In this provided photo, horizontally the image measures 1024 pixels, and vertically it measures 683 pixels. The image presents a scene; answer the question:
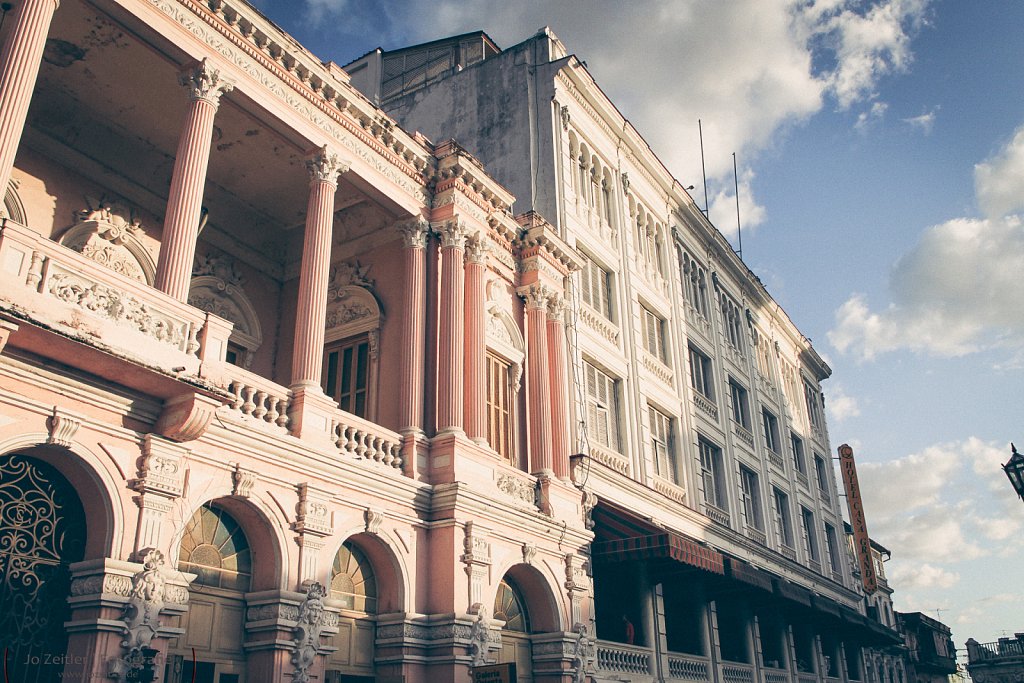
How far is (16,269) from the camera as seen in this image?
9461 mm

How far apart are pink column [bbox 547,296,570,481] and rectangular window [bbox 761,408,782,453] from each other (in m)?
16.7

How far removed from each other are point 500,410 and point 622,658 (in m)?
6.03

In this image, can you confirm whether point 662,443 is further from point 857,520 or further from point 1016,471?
point 857,520

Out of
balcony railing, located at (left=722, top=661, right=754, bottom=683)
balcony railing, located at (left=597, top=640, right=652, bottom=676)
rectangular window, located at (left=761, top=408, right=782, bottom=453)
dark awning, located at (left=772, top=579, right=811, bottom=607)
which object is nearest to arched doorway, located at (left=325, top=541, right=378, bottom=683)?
balcony railing, located at (left=597, top=640, right=652, bottom=676)

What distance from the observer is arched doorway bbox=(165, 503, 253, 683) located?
1176cm

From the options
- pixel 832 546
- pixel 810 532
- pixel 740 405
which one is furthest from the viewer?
pixel 832 546

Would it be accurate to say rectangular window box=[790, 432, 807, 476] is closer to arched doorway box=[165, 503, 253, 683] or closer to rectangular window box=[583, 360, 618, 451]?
rectangular window box=[583, 360, 618, 451]

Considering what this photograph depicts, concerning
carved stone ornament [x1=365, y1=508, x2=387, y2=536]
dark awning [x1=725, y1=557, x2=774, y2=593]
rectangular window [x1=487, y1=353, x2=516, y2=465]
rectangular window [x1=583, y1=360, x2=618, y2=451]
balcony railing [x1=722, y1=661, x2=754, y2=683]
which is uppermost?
rectangular window [x1=583, y1=360, x2=618, y2=451]

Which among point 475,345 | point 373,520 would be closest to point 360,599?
point 373,520

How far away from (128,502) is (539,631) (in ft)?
29.8

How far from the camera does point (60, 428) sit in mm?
9930

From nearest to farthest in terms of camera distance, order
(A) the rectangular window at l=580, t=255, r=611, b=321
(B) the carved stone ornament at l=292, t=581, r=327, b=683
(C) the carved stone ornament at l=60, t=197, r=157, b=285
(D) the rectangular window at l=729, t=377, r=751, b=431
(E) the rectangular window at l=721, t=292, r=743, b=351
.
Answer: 1. (B) the carved stone ornament at l=292, t=581, r=327, b=683
2. (C) the carved stone ornament at l=60, t=197, r=157, b=285
3. (A) the rectangular window at l=580, t=255, r=611, b=321
4. (D) the rectangular window at l=729, t=377, r=751, b=431
5. (E) the rectangular window at l=721, t=292, r=743, b=351

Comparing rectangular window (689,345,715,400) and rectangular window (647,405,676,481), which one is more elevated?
rectangular window (689,345,715,400)

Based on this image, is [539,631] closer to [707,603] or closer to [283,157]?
[707,603]
